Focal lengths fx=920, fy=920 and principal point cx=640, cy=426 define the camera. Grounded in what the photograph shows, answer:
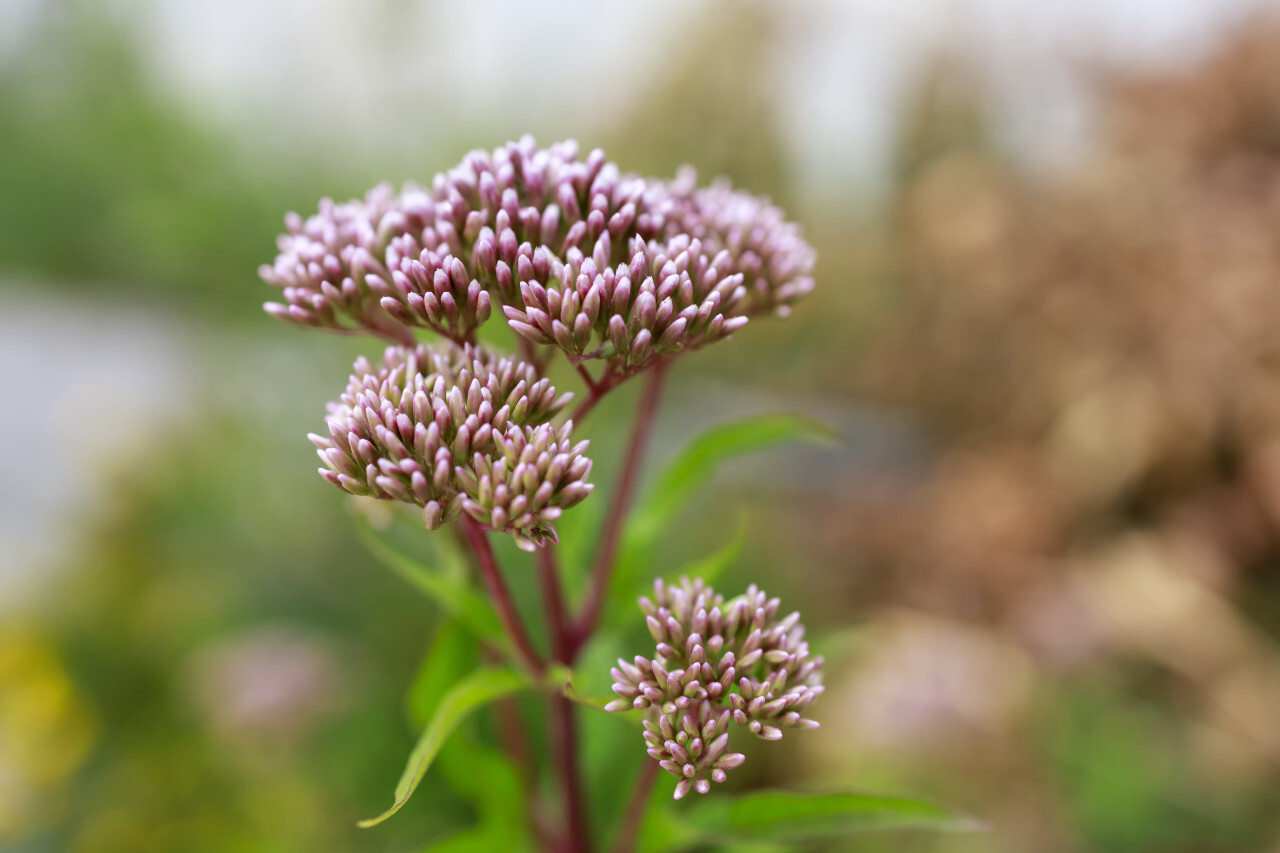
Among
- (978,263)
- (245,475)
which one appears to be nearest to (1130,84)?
(978,263)

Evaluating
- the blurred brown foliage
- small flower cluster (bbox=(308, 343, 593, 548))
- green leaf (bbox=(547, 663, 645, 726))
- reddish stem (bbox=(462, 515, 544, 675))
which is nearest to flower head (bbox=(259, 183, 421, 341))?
small flower cluster (bbox=(308, 343, 593, 548))

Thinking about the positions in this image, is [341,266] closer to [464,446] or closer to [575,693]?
[464,446]

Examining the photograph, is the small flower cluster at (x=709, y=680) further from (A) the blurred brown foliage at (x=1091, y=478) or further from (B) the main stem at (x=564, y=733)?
(A) the blurred brown foliage at (x=1091, y=478)

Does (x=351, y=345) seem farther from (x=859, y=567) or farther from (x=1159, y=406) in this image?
(x=1159, y=406)

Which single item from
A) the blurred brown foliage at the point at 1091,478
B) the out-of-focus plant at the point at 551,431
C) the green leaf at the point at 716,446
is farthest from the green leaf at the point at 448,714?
the blurred brown foliage at the point at 1091,478

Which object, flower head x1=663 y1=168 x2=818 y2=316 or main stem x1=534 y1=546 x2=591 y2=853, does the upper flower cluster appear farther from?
main stem x1=534 y1=546 x2=591 y2=853
